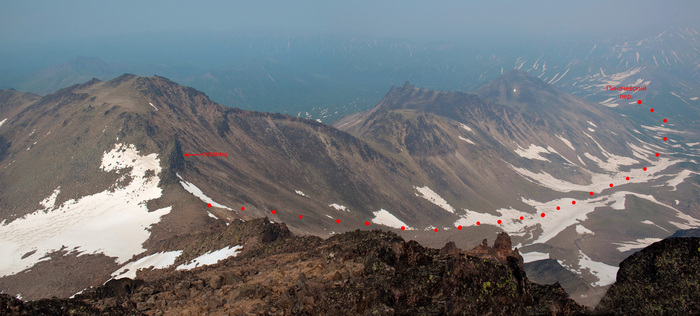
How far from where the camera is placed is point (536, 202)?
19750 cm

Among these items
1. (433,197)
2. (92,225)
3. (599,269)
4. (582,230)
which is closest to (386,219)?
(433,197)

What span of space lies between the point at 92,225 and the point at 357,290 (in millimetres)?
68894

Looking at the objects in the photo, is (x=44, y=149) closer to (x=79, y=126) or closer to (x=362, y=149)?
(x=79, y=126)

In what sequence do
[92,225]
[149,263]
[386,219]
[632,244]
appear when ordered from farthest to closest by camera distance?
[632,244] → [386,219] → [92,225] → [149,263]

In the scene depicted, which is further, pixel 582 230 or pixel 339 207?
pixel 582 230

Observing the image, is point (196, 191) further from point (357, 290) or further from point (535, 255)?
point (535, 255)

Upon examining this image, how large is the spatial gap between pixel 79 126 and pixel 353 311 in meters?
123

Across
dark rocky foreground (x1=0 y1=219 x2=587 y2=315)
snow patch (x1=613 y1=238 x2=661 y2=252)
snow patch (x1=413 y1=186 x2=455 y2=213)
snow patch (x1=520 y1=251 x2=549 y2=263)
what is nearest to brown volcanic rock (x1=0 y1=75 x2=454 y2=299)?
snow patch (x1=413 y1=186 x2=455 y2=213)

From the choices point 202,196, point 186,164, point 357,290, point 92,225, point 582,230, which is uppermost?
point 357,290

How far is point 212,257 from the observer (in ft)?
130

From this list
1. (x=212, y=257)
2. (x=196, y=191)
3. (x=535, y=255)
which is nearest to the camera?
(x=212, y=257)

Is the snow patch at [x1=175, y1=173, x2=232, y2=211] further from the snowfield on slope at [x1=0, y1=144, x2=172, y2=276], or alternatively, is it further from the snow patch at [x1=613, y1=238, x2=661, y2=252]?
the snow patch at [x1=613, y1=238, x2=661, y2=252]

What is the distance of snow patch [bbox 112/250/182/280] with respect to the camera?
145 ft

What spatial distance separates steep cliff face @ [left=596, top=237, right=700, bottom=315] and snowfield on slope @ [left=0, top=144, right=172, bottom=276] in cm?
5583
